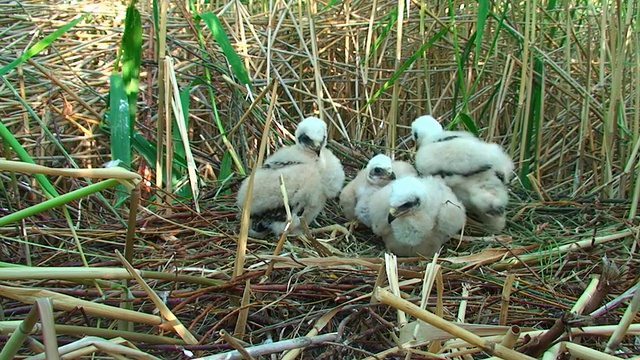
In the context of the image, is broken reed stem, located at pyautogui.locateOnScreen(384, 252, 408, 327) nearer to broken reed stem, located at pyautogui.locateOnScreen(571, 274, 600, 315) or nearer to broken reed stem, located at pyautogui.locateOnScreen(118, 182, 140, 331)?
broken reed stem, located at pyautogui.locateOnScreen(571, 274, 600, 315)

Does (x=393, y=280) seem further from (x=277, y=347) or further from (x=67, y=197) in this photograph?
(x=67, y=197)

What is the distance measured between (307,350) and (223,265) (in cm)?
73

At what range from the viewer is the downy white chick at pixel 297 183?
294 centimetres

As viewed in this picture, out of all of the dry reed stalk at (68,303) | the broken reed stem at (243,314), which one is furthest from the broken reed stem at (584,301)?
the dry reed stalk at (68,303)

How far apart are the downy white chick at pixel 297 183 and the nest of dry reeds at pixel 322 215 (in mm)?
130

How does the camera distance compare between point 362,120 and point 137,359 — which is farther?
point 362,120

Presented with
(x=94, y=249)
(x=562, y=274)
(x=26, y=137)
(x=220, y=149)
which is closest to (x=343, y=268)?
(x=562, y=274)

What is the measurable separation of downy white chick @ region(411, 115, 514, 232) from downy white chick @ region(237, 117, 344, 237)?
502 millimetres

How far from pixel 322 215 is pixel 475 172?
2.85ft

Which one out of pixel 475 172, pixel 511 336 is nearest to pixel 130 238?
pixel 511 336

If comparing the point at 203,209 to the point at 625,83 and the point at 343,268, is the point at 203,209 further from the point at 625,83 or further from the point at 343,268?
the point at 625,83

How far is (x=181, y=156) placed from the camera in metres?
3.48

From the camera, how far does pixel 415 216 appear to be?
Result: 2.81 m

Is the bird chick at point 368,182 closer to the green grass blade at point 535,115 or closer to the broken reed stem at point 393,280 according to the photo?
the green grass blade at point 535,115
